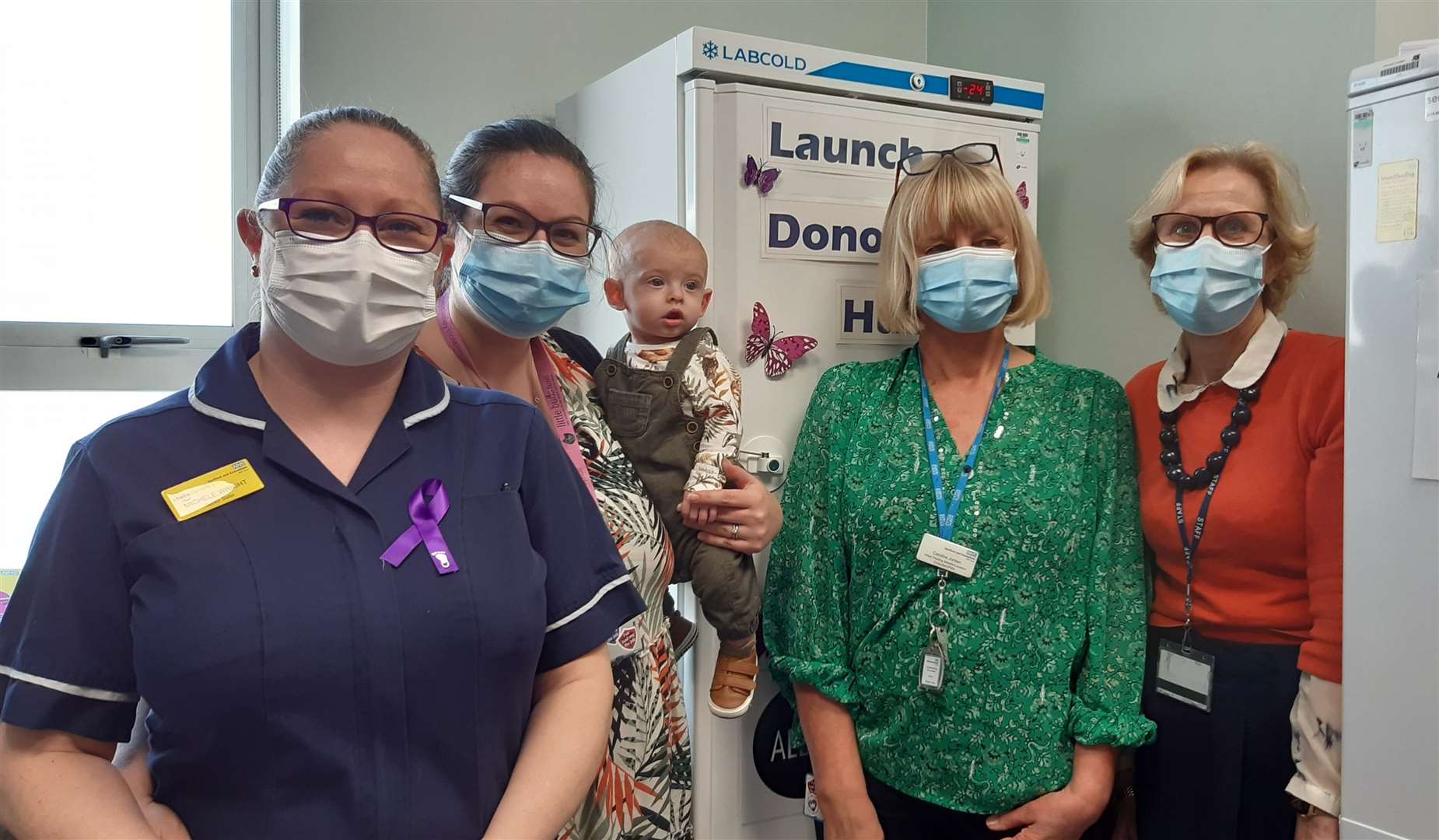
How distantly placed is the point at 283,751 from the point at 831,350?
1.42 m

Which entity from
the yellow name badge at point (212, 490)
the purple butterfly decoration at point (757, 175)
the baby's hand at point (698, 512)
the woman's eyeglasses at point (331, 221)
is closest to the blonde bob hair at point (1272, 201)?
the purple butterfly decoration at point (757, 175)

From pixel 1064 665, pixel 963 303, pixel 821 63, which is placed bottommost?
pixel 1064 665

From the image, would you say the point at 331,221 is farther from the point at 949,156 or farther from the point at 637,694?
the point at 949,156

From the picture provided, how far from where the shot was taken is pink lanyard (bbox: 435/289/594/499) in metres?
1.47

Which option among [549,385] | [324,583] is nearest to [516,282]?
[549,385]

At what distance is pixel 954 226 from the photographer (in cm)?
184

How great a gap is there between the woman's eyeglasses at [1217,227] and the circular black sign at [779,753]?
1142 mm

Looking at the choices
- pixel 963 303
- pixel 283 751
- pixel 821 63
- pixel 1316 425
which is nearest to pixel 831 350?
pixel 963 303

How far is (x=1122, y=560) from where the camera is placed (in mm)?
1766

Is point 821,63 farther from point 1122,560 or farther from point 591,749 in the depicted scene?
point 591,749

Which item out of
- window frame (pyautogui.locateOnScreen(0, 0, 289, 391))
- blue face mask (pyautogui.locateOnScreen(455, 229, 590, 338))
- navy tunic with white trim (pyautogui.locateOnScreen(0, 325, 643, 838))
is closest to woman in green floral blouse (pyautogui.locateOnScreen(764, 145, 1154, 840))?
blue face mask (pyautogui.locateOnScreen(455, 229, 590, 338))

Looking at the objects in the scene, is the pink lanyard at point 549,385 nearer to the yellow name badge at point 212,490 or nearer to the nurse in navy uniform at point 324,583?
the nurse in navy uniform at point 324,583

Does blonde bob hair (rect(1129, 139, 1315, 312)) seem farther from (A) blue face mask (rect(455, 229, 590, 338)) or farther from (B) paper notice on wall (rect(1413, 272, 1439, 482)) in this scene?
(A) blue face mask (rect(455, 229, 590, 338))

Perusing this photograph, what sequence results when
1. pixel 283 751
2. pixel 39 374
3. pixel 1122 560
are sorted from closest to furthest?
pixel 283 751
pixel 1122 560
pixel 39 374
